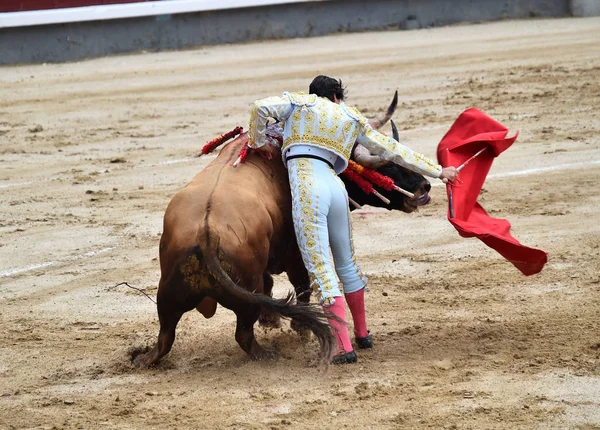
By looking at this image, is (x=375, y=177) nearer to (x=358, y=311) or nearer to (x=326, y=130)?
(x=326, y=130)

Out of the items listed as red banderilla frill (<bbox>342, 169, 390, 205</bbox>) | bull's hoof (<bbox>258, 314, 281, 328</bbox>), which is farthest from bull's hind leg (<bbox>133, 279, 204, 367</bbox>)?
red banderilla frill (<bbox>342, 169, 390, 205</bbox>)

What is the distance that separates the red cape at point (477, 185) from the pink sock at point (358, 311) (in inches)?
22.2

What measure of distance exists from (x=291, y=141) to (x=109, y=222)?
112 inches

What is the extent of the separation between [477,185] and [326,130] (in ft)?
3.11

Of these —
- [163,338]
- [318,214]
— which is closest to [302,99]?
[318,214]

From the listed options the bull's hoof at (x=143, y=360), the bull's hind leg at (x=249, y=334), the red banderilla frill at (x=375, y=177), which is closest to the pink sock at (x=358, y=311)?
the bull's hind leg at (x=249, y=334)

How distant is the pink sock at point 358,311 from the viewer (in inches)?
188

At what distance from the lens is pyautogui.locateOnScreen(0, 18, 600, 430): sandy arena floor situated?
419cm

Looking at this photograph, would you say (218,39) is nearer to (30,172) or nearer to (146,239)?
(30,172)

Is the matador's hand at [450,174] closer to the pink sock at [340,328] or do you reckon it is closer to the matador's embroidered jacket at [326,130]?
the matador's embroidered jacket at [326,130]

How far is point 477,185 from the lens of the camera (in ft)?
17.0

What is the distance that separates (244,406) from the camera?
414 cm

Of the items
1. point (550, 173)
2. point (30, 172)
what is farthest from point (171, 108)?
point (550, 173)

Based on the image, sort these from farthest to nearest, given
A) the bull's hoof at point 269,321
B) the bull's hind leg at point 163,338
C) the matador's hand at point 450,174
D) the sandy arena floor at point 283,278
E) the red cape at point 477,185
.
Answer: the bull's hoof at point 269,321 → the red cape at point 477,185 → the matador's hand at point 450,174 → the bull's hind leg at point 163,338 → the sandy arena floor at point 283,278
